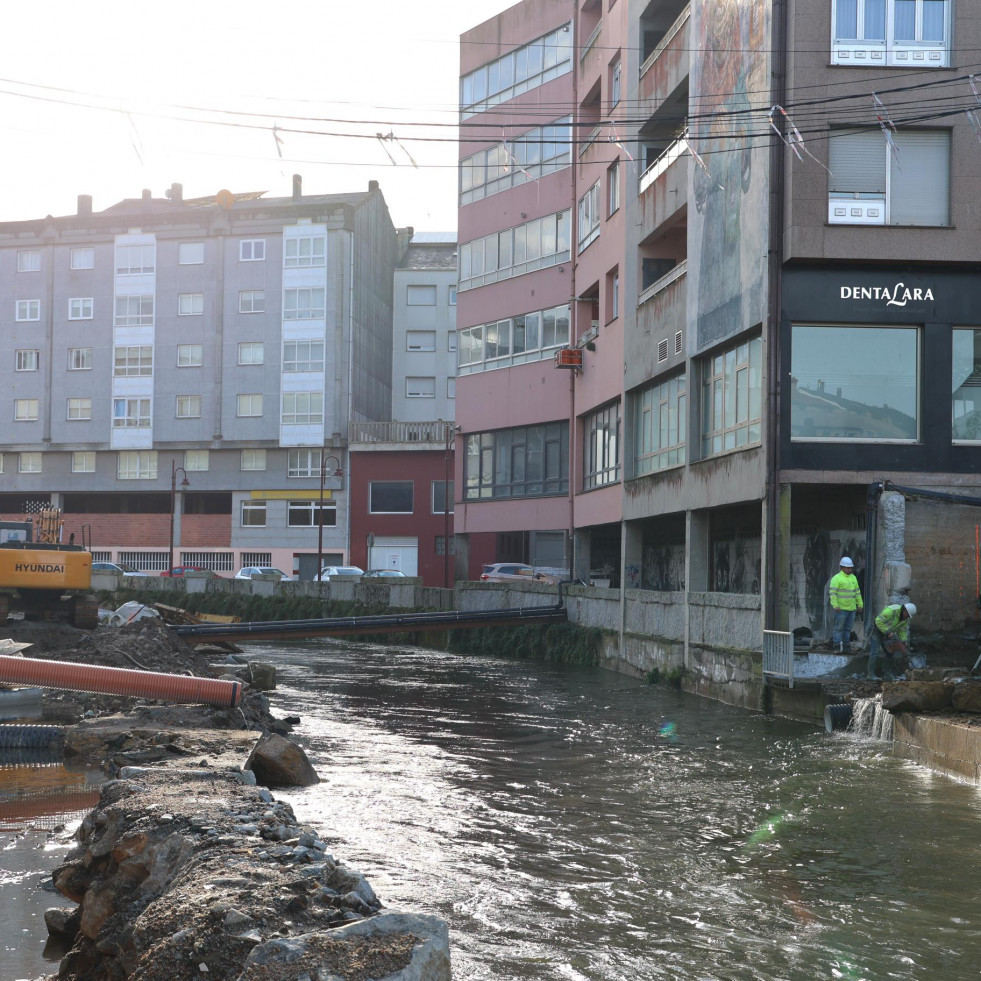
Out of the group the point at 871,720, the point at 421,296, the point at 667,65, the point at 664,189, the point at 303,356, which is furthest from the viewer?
the point at 421,296

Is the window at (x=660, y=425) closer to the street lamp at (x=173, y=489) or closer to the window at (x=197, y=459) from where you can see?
the street lamp at (x=173, y=489)

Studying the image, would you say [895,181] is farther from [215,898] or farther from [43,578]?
[43,578]

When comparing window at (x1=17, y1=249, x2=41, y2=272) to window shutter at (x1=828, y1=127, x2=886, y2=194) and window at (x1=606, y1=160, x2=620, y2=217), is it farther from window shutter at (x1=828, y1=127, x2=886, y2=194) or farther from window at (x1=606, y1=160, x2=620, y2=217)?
window shutter at (x1=828, y1=127, x2=886, y2=194)

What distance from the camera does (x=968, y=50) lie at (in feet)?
67.8

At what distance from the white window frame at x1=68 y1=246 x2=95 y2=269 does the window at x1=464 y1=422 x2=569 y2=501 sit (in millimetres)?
32836

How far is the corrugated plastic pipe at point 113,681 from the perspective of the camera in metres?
14.7

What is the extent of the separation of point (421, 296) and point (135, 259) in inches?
665

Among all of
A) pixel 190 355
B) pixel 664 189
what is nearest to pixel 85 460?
pixel 190 355

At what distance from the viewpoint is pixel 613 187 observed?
1383 inches

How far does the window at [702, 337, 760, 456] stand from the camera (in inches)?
871

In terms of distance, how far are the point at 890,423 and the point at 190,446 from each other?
50646mm

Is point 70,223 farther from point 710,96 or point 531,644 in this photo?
point 710,96

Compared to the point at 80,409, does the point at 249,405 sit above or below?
above

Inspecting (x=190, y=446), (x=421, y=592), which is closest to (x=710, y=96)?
(x=421, y=592)
